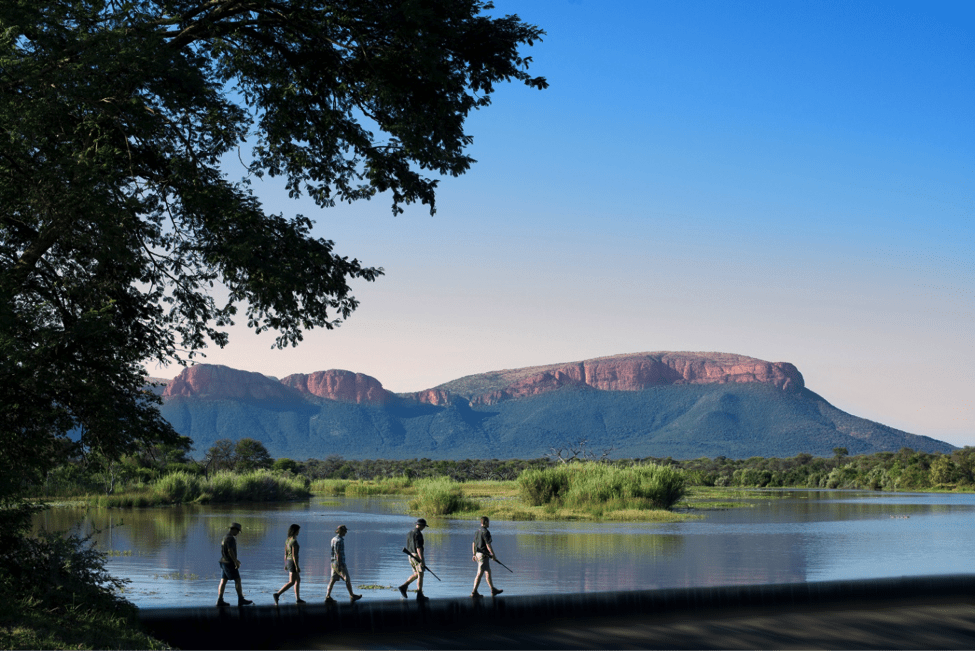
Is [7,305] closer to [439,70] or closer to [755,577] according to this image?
[439,70]

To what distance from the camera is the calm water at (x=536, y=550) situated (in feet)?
72.1

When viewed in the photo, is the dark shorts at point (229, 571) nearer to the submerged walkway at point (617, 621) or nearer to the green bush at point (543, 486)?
the submerged walkway at point (617, 621)

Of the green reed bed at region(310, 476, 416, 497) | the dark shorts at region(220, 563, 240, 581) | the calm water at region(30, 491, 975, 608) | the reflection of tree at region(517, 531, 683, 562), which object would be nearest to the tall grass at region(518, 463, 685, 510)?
the calm water at region(30, 491, 975, 608)

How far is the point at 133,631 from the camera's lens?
42.1ft

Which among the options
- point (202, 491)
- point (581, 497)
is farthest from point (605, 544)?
point (202, 491)

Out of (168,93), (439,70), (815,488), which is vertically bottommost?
(815,488)

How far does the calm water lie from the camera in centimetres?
2198

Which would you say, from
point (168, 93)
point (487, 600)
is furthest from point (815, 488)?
point (168, 93)

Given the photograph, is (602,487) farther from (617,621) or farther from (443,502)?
(617,621)

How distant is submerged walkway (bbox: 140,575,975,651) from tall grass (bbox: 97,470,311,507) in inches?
1514

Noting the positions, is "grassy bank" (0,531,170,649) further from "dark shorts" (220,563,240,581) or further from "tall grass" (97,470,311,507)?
"tall grass" (97,470,311,507)

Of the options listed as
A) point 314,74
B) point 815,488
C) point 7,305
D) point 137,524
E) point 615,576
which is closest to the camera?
point 7,305

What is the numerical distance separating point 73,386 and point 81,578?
2.78 meters

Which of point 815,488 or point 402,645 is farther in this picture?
point 815,488
